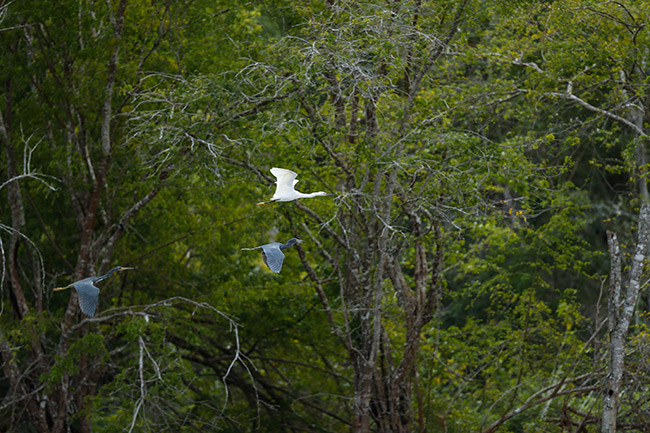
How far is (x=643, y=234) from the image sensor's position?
23.7ft

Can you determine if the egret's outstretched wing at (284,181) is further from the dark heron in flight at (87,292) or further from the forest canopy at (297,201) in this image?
the forest canopy at (297,201)

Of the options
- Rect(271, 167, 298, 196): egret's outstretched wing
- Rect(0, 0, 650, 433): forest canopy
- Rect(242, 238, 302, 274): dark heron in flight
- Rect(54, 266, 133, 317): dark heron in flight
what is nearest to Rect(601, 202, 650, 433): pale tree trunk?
Rect(0, 0, 650, 433): forest canopy

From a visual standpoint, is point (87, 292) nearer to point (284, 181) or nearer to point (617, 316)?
point (284, 181)

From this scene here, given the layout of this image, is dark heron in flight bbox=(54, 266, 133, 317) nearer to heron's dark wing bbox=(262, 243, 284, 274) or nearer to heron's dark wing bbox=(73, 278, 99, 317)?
heron's dark wing bbox=(73, 278, 99, 317)

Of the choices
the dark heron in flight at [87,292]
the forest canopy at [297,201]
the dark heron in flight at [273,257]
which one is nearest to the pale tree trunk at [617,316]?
the forest canopy at [297,201]

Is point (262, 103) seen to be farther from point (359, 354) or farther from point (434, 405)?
point (434, 405)

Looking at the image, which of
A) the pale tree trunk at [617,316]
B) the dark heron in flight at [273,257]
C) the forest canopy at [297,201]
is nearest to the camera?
the dark heron in flight at [273,257]

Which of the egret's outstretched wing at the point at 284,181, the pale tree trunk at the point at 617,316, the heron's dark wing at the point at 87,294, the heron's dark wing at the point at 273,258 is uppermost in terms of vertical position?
the egret's outstretched wing at the point at 284,181

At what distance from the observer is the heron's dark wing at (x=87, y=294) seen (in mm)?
5176

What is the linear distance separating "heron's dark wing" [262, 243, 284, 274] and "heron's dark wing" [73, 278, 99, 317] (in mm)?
1195

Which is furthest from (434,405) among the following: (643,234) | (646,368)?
(643,234)

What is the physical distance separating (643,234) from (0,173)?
6.66 m

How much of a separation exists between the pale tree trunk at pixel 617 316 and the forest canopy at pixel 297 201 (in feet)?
0.06

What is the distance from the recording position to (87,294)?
5.22 metres
